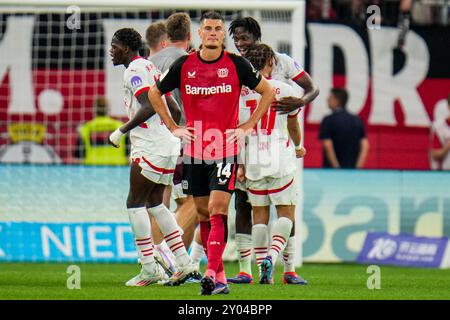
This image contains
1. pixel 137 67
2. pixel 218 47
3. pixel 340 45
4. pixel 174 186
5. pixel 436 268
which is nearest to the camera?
pixel 218 47

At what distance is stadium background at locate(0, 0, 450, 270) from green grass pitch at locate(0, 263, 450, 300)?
3.51 feet

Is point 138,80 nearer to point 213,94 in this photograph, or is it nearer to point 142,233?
point 213,94

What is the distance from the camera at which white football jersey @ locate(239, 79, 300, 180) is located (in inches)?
436

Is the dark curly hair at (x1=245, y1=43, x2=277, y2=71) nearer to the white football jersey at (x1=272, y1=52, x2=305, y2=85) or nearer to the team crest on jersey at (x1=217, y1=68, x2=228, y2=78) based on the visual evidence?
the white football jersey at (x1=272, y1=52, x2=305, y2=85)

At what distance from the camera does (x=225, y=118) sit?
375 inches

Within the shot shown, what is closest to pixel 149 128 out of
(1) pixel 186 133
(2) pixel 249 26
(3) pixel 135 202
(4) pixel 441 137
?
(3) pixel 135 202

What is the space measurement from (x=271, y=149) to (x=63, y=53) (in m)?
7.26

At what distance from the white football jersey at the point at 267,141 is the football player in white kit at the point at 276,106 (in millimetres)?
177

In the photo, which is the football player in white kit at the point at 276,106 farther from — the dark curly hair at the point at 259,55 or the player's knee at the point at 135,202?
the player's knee at the point at 135,202

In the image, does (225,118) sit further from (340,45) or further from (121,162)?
(340,45)

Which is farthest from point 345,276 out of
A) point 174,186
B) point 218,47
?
point 218,47

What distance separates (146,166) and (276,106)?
1370 mm

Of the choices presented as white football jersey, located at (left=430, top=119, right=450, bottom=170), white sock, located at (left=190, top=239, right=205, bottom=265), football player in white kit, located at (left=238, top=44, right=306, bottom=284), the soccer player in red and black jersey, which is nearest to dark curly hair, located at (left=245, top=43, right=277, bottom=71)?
football player in white kit, located at (left=238, top=44, right=306, bottom=284)

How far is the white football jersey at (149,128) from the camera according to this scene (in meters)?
10.4
